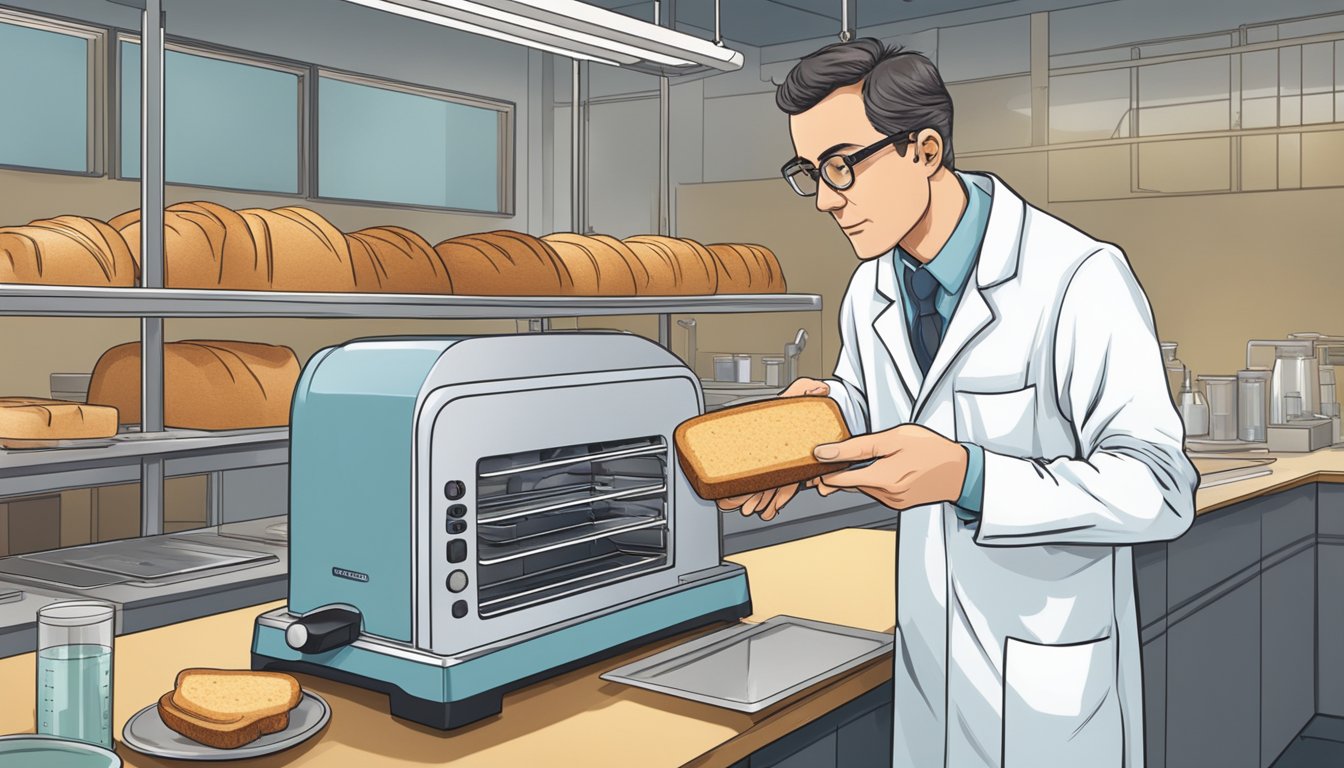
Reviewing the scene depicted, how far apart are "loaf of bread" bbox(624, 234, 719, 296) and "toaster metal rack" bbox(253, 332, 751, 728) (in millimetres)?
1197

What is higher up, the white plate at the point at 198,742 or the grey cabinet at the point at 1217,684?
the white plate at the point at 198,742

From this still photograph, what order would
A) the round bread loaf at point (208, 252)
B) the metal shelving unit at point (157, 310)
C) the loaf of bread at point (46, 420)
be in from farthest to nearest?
the round bread loaf at point (208, 252), the loaf of bread at point (46, 420), the metal shelving unit at point (157, 310)

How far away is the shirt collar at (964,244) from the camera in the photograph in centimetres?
145

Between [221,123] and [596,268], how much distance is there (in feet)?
10.2

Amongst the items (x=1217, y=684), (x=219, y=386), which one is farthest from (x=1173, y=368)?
(x=219, y=386)

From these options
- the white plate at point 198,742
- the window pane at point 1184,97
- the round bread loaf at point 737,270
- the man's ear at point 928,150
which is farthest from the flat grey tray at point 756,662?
the window pane at point 1184,97

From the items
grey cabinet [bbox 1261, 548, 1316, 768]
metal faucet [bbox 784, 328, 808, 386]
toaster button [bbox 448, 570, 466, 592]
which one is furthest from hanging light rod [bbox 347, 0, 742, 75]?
grey cabinet [bbox 1261, 548, 1316, 768]

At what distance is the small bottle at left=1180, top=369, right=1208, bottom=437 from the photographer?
3.55m

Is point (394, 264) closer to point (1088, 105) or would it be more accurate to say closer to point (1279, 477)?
point (1279, 477)

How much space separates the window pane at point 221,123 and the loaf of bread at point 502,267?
2807 mm

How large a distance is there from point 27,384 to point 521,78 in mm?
3128

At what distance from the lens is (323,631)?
48.3 inches

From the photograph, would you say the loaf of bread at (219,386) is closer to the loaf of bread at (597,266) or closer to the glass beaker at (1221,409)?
the loaf of bread at (597,266)

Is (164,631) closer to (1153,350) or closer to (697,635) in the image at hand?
(697,635)
